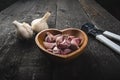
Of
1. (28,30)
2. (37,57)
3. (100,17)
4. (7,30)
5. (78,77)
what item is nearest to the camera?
(78,77)

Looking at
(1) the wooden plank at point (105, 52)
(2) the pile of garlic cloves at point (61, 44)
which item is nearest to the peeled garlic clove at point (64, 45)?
(2) the pile of garlic cloves at point (61, 44)

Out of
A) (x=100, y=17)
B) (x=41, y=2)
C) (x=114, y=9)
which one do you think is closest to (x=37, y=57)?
(x=100, y=17)

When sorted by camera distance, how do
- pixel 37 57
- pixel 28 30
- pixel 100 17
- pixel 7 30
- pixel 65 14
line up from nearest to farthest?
pixel 37 57 < pixel 28 30 < pixel 7 30 < pixel 100 17 < pixel 65 14

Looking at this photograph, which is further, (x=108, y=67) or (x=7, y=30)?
→ (x=7, y=30)

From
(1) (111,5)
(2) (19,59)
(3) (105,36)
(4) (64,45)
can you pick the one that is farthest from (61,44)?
(1) (111,5)

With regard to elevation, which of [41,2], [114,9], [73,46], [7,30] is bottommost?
[114,9]

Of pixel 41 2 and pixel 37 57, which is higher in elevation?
pixel 37 57

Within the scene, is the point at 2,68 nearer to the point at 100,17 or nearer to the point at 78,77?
the point at 78,77

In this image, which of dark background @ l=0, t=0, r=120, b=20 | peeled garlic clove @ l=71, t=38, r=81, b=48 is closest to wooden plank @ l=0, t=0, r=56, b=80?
peeled garlic clove @ l=71, t=38, r=81, b=48

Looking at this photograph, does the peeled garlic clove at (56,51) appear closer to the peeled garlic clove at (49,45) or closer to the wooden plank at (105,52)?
the peeled garlic clove at (49,45)

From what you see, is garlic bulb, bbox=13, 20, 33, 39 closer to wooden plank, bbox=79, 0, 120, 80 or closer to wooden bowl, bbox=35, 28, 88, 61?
wooden bowl, bbox=35, 28, 88, 61

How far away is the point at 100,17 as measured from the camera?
1.34 m

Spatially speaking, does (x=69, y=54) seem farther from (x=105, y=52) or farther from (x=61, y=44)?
(x=105, y=52)

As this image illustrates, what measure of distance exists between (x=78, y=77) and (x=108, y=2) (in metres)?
1.44
